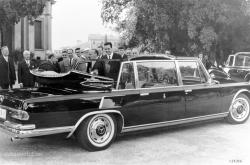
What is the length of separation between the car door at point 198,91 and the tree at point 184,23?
35.6 feet

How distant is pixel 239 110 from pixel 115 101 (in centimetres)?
321

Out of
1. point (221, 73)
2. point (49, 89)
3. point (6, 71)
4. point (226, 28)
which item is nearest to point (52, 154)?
point (49, 89)

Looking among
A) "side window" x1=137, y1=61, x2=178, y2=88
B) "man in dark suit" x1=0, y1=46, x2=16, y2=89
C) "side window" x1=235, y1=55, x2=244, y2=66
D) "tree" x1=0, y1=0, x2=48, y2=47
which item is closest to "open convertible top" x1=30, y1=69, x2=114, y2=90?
"side window" x1=137, y1=61, x2=178, y2=88

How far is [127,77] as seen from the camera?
569 centimetres

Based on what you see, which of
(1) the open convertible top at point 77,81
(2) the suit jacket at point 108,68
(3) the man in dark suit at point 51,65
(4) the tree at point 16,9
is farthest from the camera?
(4) the tree at point 16,9

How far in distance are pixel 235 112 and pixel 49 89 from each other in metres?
3.93

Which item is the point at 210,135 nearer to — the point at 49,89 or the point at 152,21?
the point at 49,89

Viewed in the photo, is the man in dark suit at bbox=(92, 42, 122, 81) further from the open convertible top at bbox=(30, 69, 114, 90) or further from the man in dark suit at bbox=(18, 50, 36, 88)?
the man in dark suit at bbox=(18, 50, 36, 88)

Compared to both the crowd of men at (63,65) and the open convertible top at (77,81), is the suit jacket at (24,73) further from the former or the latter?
the open convertible top at (77,81)

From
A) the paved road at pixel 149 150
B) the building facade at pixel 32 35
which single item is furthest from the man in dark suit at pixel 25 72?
the building facade at pixel 32 35

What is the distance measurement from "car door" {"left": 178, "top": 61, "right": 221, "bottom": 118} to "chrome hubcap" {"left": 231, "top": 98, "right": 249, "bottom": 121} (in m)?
0.60

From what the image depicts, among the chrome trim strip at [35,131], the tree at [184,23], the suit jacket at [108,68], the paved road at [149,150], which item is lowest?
the paved road at [149,150]

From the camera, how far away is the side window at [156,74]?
580 cm

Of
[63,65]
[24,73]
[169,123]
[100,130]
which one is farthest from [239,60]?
[100,130]
